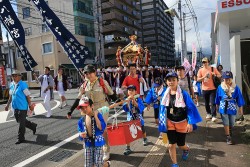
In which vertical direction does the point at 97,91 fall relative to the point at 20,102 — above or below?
above

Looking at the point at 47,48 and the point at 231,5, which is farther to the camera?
the point at 47,48

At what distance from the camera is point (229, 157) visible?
4555 millimetres

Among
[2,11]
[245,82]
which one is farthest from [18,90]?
[245,82]

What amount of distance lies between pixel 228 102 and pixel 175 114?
6.26ft

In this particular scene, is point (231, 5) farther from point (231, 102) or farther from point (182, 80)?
point (231, 102)

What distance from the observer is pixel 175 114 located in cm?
396

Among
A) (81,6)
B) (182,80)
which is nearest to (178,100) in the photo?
(182,80)

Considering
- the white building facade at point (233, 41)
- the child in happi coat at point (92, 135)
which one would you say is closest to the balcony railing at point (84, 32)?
the white building facade at point (233, 41)

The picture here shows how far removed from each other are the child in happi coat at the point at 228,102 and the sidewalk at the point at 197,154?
14.1 inches

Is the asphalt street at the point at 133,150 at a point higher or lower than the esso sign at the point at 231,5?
lower

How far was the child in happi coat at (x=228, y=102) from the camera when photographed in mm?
5270

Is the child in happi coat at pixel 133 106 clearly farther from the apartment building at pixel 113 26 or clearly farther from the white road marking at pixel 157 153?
the apartment building at pixel 113 26

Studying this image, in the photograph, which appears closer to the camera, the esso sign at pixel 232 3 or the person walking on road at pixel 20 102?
the person walking on road at pixel 20 102

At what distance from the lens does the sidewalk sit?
4.37 metres
